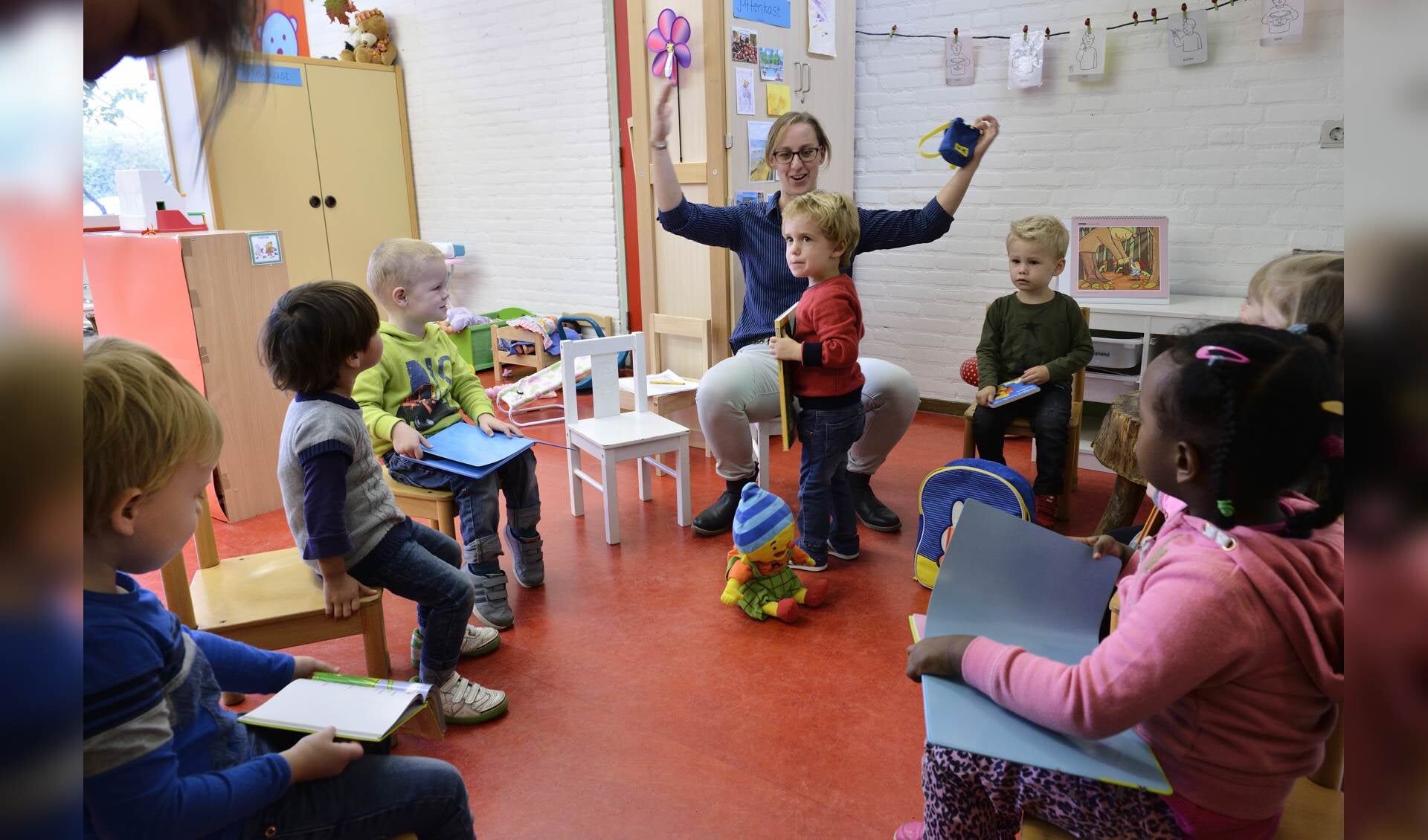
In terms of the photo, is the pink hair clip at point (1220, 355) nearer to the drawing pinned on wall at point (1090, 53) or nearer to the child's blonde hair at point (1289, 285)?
the child's blonde hair at point (1289, 285)

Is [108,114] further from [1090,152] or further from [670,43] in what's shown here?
[1090,152]

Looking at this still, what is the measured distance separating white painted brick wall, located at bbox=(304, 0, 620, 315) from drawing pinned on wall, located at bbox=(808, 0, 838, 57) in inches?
59.4

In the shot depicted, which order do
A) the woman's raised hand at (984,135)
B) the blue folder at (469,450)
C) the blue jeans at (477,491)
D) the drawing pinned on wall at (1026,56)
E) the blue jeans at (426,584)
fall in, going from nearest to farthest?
the blue jeans at (426,584), the blue folder at (469,450), the blue jeans at (477,491), the woman's raised hand at (984,135), the drawing pinned on wall at (1026,56)

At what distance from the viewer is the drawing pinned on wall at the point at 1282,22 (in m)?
3.29

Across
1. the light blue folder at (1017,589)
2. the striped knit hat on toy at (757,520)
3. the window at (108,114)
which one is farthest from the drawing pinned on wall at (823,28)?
the window at (108,114)

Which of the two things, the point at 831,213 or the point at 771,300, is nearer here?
the point at 831,213

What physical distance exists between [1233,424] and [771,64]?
10.5 ft

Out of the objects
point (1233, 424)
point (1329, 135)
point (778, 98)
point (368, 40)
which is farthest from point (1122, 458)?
point (368, 40)

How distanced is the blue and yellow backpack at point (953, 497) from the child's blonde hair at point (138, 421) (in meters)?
2.04

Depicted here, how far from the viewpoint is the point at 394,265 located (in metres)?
2.35

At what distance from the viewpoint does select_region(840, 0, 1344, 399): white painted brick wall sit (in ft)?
11.4

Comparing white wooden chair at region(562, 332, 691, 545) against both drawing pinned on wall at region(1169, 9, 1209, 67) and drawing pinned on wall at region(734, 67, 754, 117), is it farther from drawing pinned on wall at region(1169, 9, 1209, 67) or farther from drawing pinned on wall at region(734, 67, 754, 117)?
drawing pinned on wall at region(1169, 9, 1209, 67)

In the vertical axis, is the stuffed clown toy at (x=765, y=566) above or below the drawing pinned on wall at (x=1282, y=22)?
below
